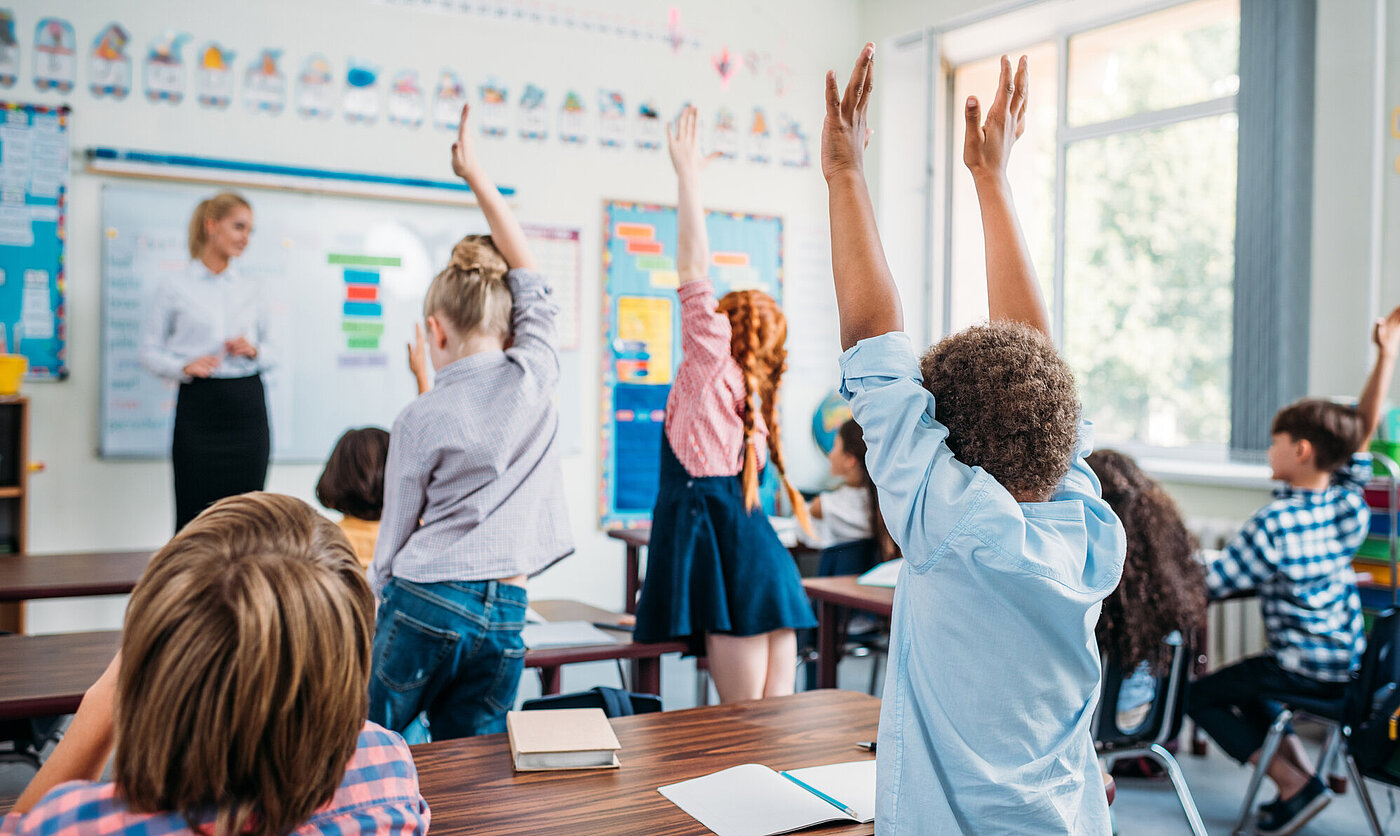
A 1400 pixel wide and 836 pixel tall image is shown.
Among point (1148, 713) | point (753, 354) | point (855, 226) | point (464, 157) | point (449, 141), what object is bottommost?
point (1148, 713)

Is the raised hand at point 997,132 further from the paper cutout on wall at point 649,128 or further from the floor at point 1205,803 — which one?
the paper cutout on wall at point 649,128

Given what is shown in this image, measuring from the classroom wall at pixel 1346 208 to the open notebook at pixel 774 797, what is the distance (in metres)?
3.47

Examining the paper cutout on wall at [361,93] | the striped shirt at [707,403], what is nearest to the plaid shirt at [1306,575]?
the striped shirt at [707,403]

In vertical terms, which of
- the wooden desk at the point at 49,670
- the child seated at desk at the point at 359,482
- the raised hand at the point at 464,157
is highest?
the raised hand at the point at 464,157

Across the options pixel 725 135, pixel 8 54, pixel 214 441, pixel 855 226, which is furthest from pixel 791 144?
pixel 855 226

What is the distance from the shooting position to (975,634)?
3.44 ft

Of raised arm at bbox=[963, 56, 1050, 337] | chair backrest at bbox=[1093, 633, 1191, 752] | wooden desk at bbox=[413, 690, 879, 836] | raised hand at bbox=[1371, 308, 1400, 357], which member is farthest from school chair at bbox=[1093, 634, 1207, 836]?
raised arm at bbox=[963, 56, 1050, 337]

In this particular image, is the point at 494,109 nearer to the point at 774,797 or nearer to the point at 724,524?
the point at 724,524

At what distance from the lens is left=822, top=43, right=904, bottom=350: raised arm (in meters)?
1.14

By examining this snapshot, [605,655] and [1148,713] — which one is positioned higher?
[605,655]

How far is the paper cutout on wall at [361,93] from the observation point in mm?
4676

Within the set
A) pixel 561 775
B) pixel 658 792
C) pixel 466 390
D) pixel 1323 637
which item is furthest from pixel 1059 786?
pixel 1323 637

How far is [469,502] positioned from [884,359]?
941mm

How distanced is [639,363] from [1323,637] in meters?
3.29
